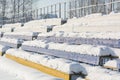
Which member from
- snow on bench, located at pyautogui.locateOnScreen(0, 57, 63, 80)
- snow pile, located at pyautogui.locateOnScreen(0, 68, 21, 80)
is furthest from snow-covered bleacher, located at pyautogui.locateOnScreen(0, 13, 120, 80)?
snow pile, located at pyautogui.locateOnScreen(0, 68, 21, 80)

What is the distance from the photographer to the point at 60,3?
17.0 metres

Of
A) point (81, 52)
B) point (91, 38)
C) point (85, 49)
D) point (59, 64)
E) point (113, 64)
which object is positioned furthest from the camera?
point (91, 38)

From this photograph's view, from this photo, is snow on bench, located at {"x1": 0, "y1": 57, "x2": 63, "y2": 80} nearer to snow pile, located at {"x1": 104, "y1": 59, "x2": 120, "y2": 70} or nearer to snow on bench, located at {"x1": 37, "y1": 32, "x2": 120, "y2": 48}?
snow pile, located at {"x1": 104, "y1": 59, "x2": 120, "y2": 70}

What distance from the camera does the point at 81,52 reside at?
309 inches

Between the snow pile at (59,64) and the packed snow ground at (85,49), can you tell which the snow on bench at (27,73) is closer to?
the snow pile at (59,64)

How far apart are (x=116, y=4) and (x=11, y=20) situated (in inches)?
725

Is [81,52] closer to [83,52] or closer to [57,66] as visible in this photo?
[83,52]

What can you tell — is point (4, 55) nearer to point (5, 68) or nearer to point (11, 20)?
point (5, 68)

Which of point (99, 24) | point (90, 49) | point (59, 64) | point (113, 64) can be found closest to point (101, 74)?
point (113, 64)

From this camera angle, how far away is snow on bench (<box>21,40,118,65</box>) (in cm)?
698

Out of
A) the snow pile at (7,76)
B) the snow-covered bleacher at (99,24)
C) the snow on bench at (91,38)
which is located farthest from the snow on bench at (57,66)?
the snow-covered bleacher at (99,24)

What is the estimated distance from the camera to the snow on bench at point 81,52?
6.98 meters

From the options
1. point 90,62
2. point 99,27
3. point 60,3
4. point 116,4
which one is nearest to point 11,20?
point 60,3

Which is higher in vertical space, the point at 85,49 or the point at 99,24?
the point at 99,24
